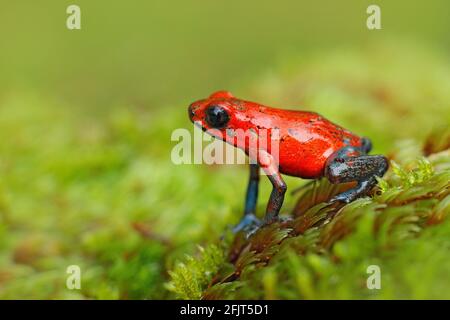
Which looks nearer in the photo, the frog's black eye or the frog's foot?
the frog's black eye

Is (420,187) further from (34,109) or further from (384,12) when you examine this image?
(384,12)

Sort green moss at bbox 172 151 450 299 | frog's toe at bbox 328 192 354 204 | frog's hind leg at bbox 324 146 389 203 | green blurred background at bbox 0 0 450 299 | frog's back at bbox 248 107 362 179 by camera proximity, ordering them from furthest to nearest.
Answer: green blurred background at bbox 0 0 450 299 → frog's back at bbox 248 107 362 179 → frog's hind leg at bbox 324 146 389 203 → frog's toe at bbox 328 192 354 204 → green moss at bbox 172 151 450 299

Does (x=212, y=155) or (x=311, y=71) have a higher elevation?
(x=311, y=71)

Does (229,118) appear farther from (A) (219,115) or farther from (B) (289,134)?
(B) (289,134)

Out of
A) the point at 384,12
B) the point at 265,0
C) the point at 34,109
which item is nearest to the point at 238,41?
the point at 265,0

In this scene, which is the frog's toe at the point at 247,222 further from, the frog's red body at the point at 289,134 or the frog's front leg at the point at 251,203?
the frog's red body at the point at 289,134

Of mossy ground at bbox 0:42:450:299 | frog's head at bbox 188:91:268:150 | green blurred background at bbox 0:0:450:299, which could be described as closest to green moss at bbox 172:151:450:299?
mossy ground at bbox 0:42:450:299

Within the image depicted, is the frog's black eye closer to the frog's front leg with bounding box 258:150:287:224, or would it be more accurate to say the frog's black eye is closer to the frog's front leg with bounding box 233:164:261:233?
the frog's front leg with bounding box 258:150:287:224
